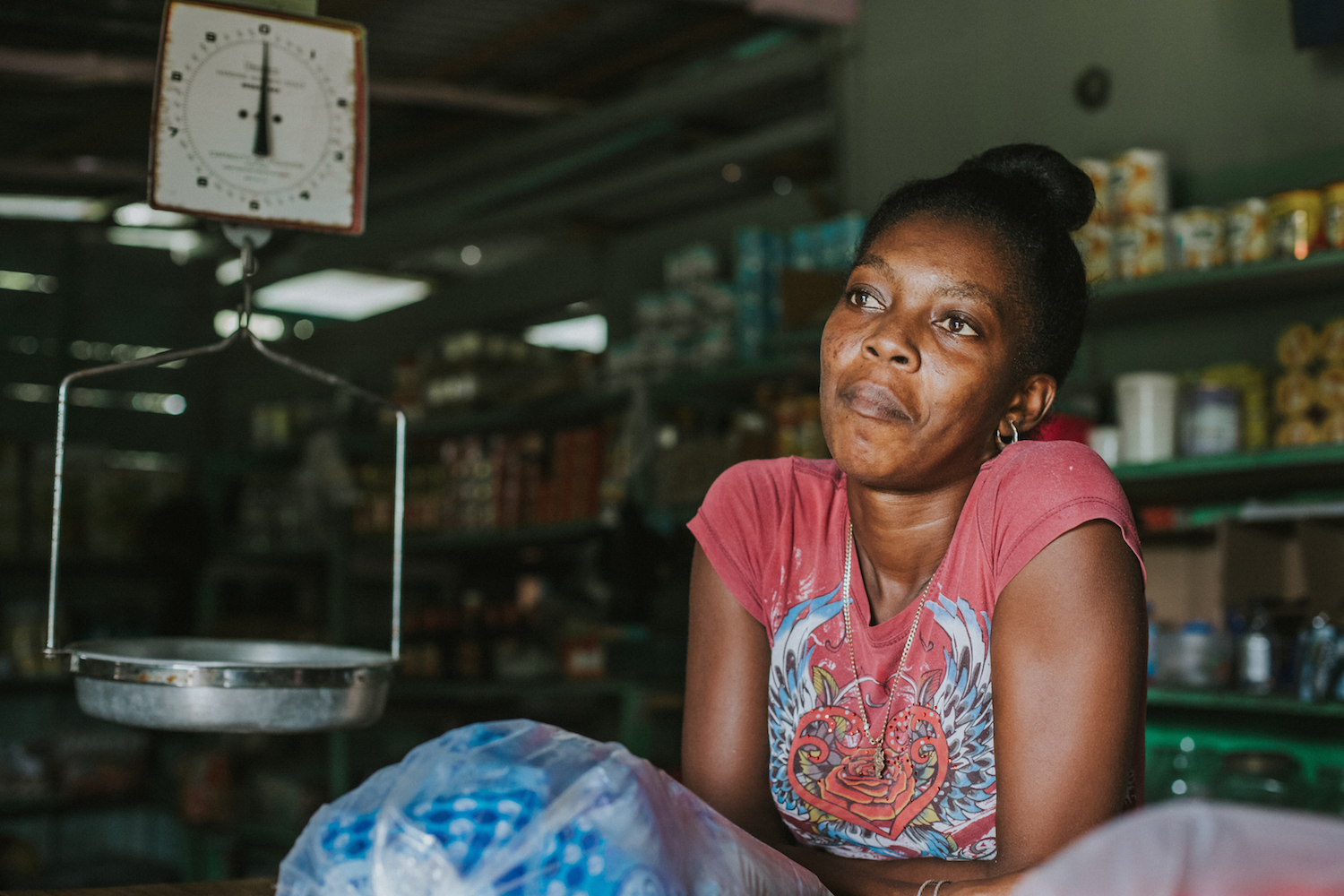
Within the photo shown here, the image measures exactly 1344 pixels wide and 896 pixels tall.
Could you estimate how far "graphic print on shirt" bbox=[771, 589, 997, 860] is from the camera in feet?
3.91

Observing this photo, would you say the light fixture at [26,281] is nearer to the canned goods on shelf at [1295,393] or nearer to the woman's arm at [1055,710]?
the canned goods on shelf at [1295,393]

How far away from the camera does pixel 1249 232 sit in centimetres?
251

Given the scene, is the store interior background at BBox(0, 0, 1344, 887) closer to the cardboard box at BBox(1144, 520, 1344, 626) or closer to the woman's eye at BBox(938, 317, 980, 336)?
the cardboard box at BBox(1144, 520, 1344, 626)

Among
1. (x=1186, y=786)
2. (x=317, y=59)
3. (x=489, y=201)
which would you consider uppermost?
(x=489, y=201)

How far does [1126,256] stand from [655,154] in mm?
2500

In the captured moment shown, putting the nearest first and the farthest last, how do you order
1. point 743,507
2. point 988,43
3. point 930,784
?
point 930,784 → point 743,507 → point 988,43

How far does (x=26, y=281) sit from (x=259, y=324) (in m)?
2.21

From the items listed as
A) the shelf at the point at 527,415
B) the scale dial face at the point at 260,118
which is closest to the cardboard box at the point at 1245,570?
the shelf at the point at 527,415

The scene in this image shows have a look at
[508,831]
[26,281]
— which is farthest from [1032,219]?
[26,281]

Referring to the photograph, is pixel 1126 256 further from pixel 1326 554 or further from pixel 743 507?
pixel 743 507

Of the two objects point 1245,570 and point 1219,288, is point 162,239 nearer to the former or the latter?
point 1219,288

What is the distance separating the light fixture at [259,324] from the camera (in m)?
6.58

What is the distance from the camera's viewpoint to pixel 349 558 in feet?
16.6

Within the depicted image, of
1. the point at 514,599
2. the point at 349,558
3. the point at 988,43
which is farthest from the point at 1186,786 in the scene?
the point at 349,558
